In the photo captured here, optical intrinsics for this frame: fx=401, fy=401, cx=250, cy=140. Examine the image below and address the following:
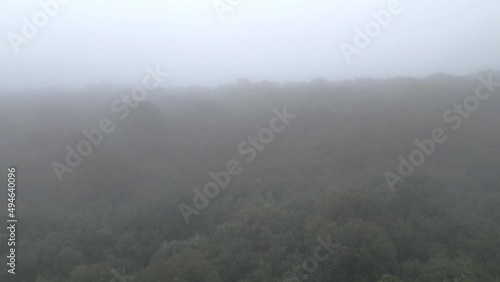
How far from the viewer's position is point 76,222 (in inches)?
690

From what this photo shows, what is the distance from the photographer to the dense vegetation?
13.3 metres

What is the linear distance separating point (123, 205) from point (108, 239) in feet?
13.6

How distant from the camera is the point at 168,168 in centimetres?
2455

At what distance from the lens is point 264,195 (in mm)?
19984

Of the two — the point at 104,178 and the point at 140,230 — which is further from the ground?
the point at 104,178

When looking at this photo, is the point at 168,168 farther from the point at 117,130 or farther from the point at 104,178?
the point at 117,130

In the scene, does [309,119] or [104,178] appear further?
[309,119]

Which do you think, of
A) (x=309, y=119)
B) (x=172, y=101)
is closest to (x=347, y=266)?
(x=309, y=119)

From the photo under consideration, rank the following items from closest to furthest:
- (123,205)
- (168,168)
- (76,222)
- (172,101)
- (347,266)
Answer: (347,266) → (76,222) → (123,205) → (168,168) → (172,101)

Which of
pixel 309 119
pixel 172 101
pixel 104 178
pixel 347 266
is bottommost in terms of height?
pixel 347 266

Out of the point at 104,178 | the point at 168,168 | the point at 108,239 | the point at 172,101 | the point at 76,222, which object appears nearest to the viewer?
the point at 108,239

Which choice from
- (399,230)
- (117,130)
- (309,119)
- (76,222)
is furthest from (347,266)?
(117,130)

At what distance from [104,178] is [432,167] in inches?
716

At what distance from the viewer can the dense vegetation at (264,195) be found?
13328 millimetres
